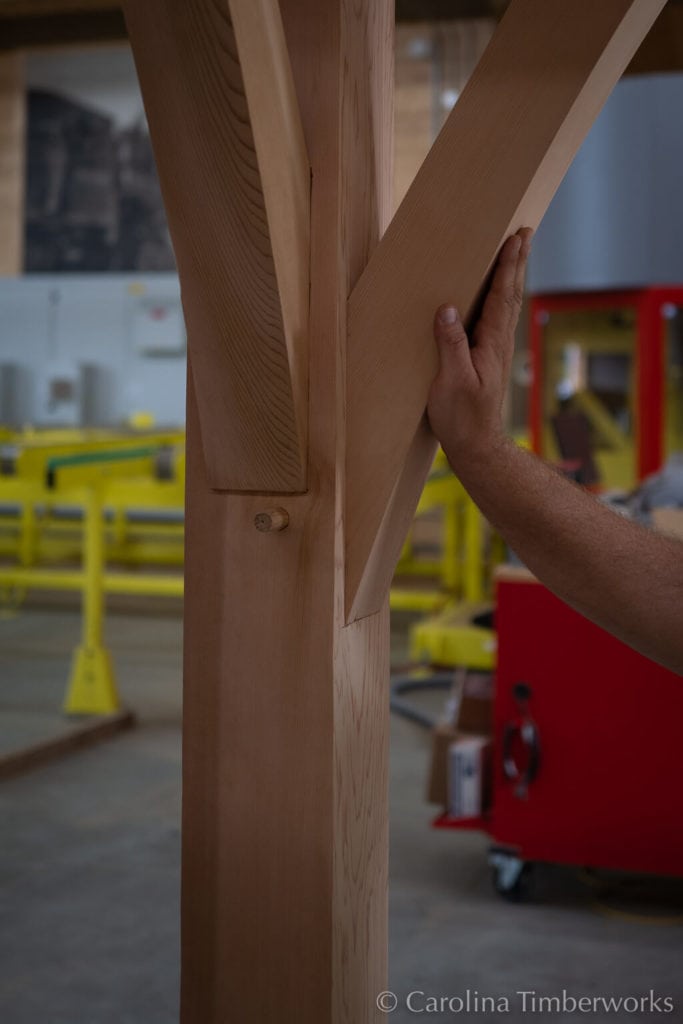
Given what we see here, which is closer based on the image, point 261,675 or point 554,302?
point 261,675

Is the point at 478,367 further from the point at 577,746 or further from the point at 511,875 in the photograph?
the point at 511,875

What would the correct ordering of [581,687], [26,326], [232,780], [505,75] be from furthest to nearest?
[26,326]
[581,687]
[232,780]
[505,75]

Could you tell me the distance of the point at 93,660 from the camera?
4469 mm

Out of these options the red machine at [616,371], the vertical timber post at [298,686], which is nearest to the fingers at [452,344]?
the vertical timber post at [298,686]

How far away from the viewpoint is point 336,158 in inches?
43.8

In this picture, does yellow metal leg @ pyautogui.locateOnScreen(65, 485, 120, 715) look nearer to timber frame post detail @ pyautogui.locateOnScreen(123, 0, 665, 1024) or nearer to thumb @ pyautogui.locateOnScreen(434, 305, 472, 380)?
timber frame post detail @ pyautogui.locateOnScreen(123, 0, 665, 1024)

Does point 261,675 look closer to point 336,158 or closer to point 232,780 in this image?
point 232,780

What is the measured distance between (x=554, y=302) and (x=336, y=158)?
530 centimetres

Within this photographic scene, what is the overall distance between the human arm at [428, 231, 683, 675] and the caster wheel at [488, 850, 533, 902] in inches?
70.9

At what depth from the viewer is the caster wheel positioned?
9.11ft

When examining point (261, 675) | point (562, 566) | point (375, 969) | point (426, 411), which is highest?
point (426, 411)

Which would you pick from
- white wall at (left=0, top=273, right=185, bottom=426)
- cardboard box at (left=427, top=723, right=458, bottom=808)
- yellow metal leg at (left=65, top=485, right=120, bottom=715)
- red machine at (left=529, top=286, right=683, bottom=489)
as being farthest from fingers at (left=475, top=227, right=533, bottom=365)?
white wall at (left=0, top=273, right=185, bottom=426)

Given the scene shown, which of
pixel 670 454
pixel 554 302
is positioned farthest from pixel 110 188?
pixel 670 454

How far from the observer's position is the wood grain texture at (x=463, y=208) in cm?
106
